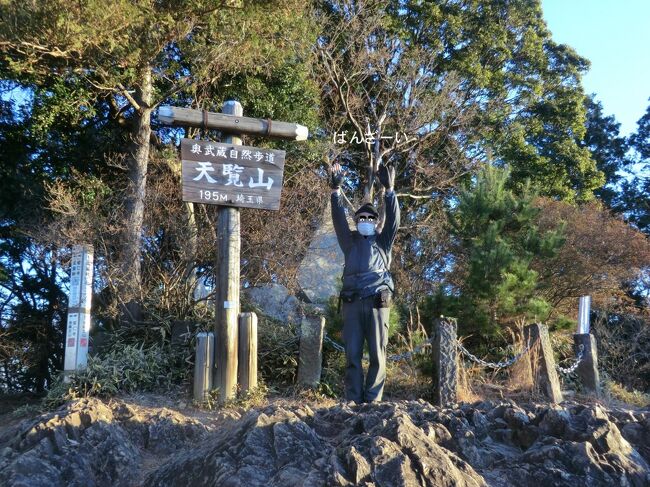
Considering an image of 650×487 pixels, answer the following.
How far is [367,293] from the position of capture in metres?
5.66

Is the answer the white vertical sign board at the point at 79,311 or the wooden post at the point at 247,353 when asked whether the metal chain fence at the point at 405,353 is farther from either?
the white vertical sign board at the point at 79,311

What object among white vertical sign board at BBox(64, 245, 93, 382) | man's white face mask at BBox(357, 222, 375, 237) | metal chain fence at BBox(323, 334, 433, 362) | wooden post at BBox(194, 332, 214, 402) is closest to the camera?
man's white face mask at BBox(357, 222, 375, 237)

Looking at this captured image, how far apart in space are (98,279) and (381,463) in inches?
267

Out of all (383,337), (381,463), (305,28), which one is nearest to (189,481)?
(381,463)

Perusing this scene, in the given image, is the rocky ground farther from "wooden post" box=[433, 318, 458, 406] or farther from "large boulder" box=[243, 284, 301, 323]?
"large boulder" box=[243, 284, 301, 323]

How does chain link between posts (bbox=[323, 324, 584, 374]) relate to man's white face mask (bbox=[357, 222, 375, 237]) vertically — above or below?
below

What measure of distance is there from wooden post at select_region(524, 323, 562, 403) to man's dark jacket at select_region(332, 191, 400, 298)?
98.2 inches

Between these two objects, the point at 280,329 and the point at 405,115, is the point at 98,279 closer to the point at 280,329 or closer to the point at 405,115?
the point at 280,329

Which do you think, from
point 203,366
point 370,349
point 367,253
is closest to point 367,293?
point 367,253

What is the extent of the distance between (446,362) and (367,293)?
161 centimetres

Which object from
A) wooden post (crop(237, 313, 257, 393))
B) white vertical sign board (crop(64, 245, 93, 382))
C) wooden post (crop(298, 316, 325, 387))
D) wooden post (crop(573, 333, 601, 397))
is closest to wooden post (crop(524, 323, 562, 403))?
wooden post (crop(573, 333, 601, 397))

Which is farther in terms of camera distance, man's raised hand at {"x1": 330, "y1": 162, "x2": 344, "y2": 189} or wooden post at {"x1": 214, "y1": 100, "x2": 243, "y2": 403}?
wooden post at {"x1": 214, "y1": 100, "x2": 243, "y2": 403}

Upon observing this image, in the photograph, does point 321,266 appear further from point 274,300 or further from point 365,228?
point 365,228

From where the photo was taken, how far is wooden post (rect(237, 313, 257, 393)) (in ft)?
21.4
